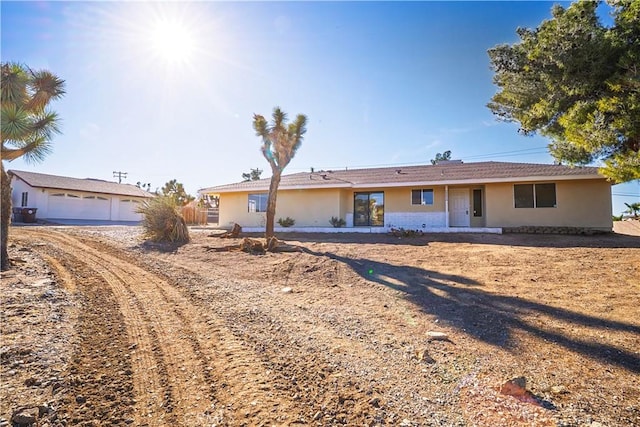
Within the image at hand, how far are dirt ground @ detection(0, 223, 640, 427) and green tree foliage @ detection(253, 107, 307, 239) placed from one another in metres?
6.02

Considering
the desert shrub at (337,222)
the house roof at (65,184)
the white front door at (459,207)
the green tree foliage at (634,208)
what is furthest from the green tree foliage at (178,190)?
the green tree foliage at (634,208)

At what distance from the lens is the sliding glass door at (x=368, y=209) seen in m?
18.1

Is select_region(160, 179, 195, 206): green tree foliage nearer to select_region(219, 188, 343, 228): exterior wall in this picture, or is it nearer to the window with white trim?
select_region(219, 188, 343, 228): exterior wall

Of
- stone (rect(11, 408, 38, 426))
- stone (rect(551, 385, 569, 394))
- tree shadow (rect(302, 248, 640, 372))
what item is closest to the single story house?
tree shadow (rect(302, 248, 640, 372))

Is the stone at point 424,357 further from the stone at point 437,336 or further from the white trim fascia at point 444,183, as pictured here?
the white trim fascia at point 444,183

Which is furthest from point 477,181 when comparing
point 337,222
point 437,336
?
point 437,336

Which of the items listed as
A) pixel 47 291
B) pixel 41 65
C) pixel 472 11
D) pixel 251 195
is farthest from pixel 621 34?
pixel 251 195

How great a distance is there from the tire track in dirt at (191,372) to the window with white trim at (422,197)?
1441 centimetres

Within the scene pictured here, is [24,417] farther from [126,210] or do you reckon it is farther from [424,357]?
[126,210]

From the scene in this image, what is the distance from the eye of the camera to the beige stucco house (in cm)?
1432

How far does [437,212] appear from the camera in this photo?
1672cm

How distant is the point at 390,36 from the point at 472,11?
8.04ft

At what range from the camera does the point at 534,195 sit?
15.1 metres

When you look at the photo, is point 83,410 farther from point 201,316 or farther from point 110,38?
point 110,38
